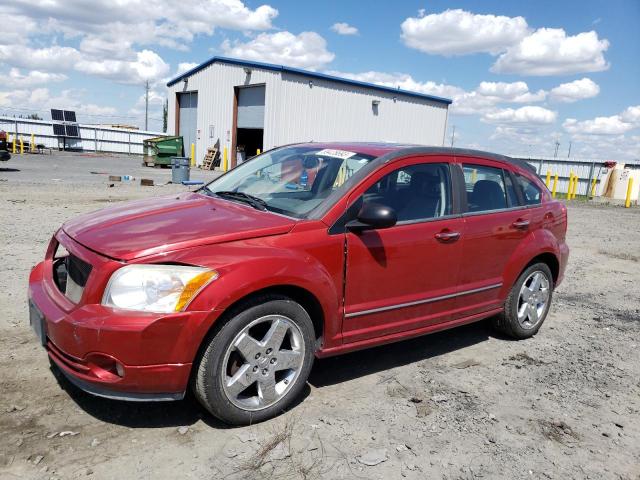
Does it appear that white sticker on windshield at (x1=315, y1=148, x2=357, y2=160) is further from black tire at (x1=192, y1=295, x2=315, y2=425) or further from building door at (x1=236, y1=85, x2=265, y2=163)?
building door at (x1=236, y1=85, x2=265, y2=163)

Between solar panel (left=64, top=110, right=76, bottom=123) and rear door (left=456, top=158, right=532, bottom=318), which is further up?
solar panel (left=64, top=110, right=76, bottom=123)

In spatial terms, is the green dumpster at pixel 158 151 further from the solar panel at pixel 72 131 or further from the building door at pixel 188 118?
the solar panel at pixel 72 131

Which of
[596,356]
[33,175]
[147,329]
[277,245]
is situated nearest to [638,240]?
[596,356]

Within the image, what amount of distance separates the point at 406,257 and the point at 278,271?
3.61 feet

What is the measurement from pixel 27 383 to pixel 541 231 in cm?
429

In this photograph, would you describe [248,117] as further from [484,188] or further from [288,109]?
[484,188]

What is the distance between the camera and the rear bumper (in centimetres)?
272

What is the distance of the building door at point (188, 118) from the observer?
33500 millimetres

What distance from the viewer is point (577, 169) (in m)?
28.2

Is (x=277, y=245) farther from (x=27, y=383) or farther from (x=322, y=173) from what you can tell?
(x=27, y=383)

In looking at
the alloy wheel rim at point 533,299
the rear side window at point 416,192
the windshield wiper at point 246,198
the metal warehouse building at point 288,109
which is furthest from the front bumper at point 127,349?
the metal warehouse building at point 288,109

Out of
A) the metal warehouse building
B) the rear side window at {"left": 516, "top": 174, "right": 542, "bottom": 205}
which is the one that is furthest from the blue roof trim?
the rear side window at {"left": 516, "top": 174, "right": 542, "bottom": 205}

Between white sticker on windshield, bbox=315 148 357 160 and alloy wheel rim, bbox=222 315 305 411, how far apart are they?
4.63 ft

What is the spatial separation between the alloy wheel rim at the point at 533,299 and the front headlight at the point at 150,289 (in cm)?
325
